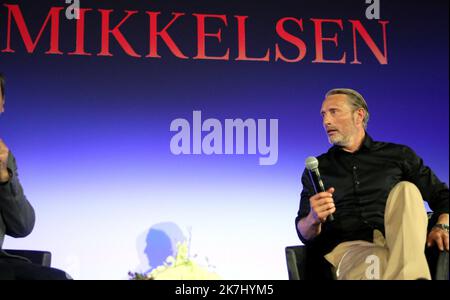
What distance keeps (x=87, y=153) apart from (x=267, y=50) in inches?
45.5

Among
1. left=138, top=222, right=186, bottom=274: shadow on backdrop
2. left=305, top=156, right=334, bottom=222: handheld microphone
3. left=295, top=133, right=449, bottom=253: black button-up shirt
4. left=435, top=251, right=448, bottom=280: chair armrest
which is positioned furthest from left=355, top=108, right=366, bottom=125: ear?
left=138, top=222, right=186, bottom=274: shadow on backdrop

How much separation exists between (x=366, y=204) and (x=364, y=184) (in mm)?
107

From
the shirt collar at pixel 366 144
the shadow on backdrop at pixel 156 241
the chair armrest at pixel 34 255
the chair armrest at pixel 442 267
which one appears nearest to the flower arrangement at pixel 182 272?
the shadow on backdrop at pixel 156 241

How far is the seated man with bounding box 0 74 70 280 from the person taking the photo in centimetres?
283

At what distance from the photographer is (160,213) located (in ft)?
11.1

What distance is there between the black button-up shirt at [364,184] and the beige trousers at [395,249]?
0.36 ft

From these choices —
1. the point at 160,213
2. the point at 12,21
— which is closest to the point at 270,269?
the point at 160,213

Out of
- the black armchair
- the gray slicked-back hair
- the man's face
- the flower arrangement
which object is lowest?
the flower arrangement

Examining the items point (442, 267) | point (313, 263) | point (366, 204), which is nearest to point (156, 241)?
point (313, 263)

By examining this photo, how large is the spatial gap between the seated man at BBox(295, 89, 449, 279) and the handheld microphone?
0.04m

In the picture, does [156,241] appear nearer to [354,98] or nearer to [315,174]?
[315,174]

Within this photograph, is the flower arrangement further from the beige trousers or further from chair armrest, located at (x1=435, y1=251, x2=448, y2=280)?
chair armrest, located at (x1=435, y1=251, x2=448, y2=280)
